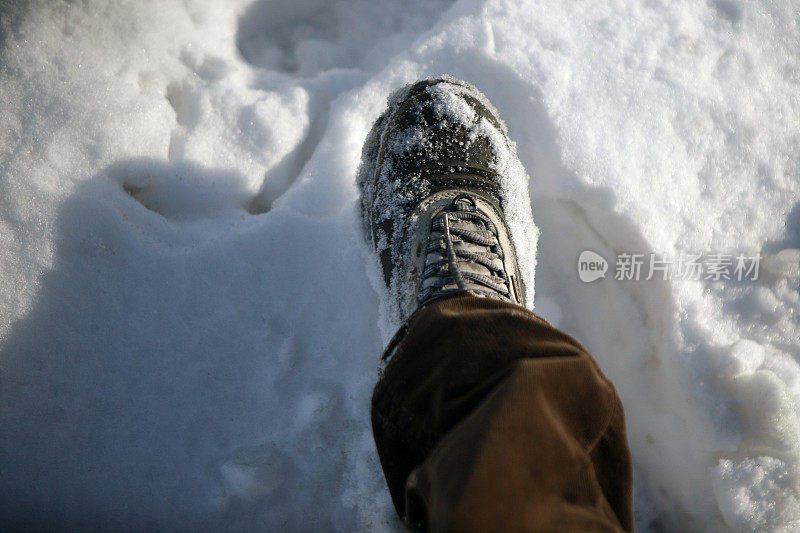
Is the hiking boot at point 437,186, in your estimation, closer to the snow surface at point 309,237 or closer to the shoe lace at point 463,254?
the shoe lace at point 463,254

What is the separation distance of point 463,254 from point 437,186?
252 millimetres

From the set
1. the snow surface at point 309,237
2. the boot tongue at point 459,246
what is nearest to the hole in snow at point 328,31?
the snow surface at point 309,237

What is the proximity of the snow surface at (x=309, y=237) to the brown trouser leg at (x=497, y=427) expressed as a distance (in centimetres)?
47

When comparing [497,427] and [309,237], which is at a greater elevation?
[309,237]

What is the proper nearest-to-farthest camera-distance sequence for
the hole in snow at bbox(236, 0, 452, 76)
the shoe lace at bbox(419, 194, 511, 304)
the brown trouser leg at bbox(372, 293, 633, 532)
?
the brown trouser leg at bbox(372, 293, 633, 532) → the shoe lace at bbox(419, 194, 511, 304) → the hole in snow at bbox(236, 0, 452, 76)

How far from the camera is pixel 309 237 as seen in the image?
47.7 inches

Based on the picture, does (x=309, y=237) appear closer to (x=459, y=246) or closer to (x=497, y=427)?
(x=459, y=246)

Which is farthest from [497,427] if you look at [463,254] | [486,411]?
[463,254]

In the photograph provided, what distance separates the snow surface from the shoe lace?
29 centimetres

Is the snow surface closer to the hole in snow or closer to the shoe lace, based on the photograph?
the hole in snow

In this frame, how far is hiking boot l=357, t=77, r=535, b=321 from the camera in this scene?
97cm

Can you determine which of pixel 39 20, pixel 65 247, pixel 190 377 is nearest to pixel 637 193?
pixel 190 377

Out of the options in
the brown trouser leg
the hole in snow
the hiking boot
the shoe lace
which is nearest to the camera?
the brown trouser leg

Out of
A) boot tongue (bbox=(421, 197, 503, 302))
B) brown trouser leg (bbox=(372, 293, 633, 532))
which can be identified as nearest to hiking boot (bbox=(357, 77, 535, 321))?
boot tongue (bbox=(421, 197, 503, 302))
